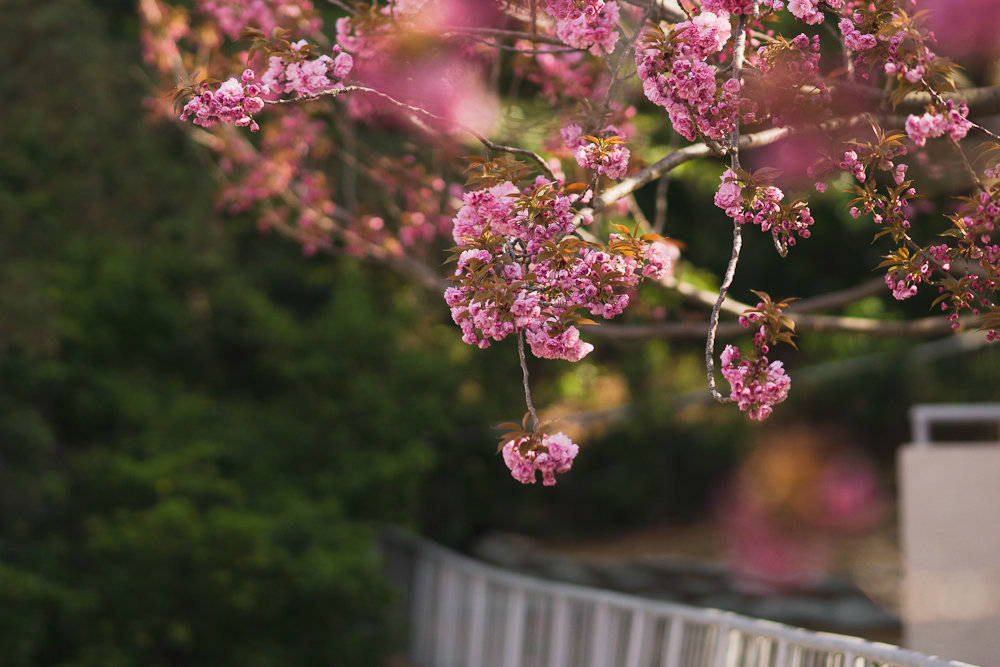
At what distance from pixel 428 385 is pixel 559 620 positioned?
7.85 feet

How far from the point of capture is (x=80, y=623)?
5887 mm

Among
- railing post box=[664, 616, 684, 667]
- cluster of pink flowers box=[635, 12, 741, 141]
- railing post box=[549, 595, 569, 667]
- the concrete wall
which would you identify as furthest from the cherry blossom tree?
railing post box=[549, 595, 569, 667]

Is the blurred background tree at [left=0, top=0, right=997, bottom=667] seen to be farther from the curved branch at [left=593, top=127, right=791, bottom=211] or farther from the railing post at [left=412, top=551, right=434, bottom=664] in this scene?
the curved branch at [left=593, top=127, right=791, bottom=211]

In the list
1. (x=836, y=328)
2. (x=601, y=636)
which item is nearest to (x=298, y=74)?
(x=836, y=328)

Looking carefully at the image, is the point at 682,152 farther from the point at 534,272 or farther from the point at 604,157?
the point at 534,272

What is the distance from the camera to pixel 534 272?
256 cm

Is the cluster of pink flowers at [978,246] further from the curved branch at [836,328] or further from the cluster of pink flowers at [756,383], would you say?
the curved branch at [836,328]

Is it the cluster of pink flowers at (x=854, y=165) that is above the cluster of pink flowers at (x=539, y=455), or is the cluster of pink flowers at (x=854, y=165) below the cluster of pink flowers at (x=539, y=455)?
above

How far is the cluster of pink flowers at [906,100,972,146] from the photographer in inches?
106

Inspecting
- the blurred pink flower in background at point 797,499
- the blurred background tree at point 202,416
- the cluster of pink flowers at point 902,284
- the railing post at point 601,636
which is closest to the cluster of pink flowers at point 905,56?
the cluster of pink flowers at point 902,284

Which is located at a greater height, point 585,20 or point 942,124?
point 585,20

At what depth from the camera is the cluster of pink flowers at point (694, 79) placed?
2.53 meters

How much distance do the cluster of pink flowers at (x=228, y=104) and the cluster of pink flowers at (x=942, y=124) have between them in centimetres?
164

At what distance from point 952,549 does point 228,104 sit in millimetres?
3842
